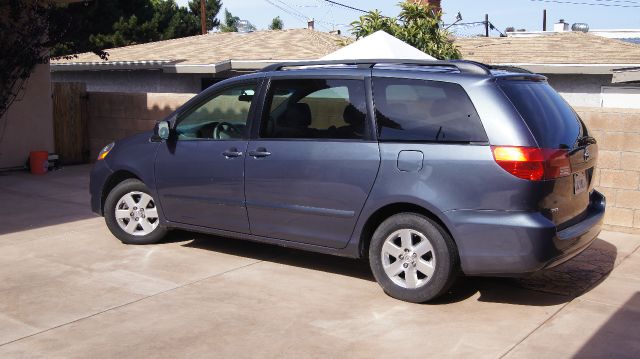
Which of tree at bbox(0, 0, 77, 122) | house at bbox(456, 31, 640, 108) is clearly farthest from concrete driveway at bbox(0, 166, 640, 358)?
house at bbox(456, 31, 640, 108)

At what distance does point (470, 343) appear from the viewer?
4684mm

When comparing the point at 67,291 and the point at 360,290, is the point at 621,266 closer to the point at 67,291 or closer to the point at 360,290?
the point at 360,290

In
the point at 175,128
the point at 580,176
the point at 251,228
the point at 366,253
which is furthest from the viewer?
the point at 175,128

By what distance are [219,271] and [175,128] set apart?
152 centimetres

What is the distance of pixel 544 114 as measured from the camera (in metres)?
5.38

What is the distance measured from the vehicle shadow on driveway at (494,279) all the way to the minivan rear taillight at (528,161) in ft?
3.06

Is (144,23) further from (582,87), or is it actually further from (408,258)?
(408,258)

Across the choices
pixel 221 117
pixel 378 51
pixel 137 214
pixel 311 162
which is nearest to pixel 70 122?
pixel 378 51

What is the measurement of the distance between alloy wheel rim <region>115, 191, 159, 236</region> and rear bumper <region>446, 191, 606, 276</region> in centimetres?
331

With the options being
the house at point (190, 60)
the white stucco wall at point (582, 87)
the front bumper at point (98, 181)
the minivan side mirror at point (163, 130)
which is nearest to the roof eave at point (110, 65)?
the house at point (190, 60)

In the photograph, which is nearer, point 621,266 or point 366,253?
point 366,253

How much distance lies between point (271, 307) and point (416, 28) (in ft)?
30.2

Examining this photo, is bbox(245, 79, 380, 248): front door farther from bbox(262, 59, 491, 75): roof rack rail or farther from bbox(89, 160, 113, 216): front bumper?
bbox(89, 160, 113, 216): front bumper

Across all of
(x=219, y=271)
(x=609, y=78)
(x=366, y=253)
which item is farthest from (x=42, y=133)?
(x=609, y=78)
